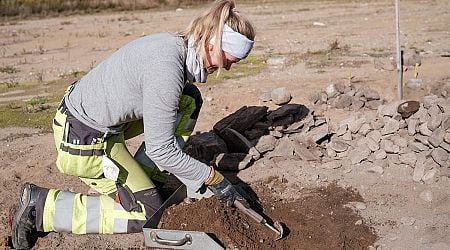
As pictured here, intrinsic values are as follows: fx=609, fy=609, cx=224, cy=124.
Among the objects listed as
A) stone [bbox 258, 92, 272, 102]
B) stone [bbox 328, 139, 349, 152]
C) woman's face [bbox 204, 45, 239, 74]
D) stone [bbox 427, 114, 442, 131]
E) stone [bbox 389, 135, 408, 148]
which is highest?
woman's face [bbox 204, 45, 239, 74]

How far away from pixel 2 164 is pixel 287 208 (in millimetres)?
2615

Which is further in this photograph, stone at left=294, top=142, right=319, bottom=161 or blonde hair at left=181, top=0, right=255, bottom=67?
stone at left=294, top=142, right=319, bottom=161

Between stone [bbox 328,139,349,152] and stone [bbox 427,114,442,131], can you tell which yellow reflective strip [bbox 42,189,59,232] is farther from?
stone [bbox 427,114,442,131]

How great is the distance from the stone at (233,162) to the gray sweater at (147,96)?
1259mm

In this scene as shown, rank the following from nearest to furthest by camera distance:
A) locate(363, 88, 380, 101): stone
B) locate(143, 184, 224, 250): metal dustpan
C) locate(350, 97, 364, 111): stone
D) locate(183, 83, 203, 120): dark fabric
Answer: locate(143, 184, 224, 250): metal dustpan < locate(183, 83, 203, 120): dark fabric < locate(350, 97, 364, 111): stone < locate(363, 88, 380, 101): stone

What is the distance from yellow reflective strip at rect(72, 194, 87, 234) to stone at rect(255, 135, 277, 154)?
1631 millimetres

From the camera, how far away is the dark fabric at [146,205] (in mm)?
3875

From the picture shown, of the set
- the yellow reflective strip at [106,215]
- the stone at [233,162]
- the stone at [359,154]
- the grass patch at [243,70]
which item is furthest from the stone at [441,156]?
the grass patch at [243,70]

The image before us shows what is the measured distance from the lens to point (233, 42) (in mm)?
3143

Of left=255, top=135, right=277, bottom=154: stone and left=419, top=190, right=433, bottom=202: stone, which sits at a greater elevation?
left=255, top=135, right=277, bottom=154: stone

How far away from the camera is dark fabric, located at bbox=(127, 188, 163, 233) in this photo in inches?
153

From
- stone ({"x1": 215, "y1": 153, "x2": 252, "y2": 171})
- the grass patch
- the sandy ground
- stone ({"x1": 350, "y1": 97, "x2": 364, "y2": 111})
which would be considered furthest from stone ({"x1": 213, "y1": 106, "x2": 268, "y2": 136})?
the grass patch

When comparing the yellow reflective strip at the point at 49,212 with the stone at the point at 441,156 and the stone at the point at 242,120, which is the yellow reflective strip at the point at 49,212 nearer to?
the stone at the point at 242,120

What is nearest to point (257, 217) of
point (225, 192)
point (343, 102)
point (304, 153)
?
point (225, 192)
